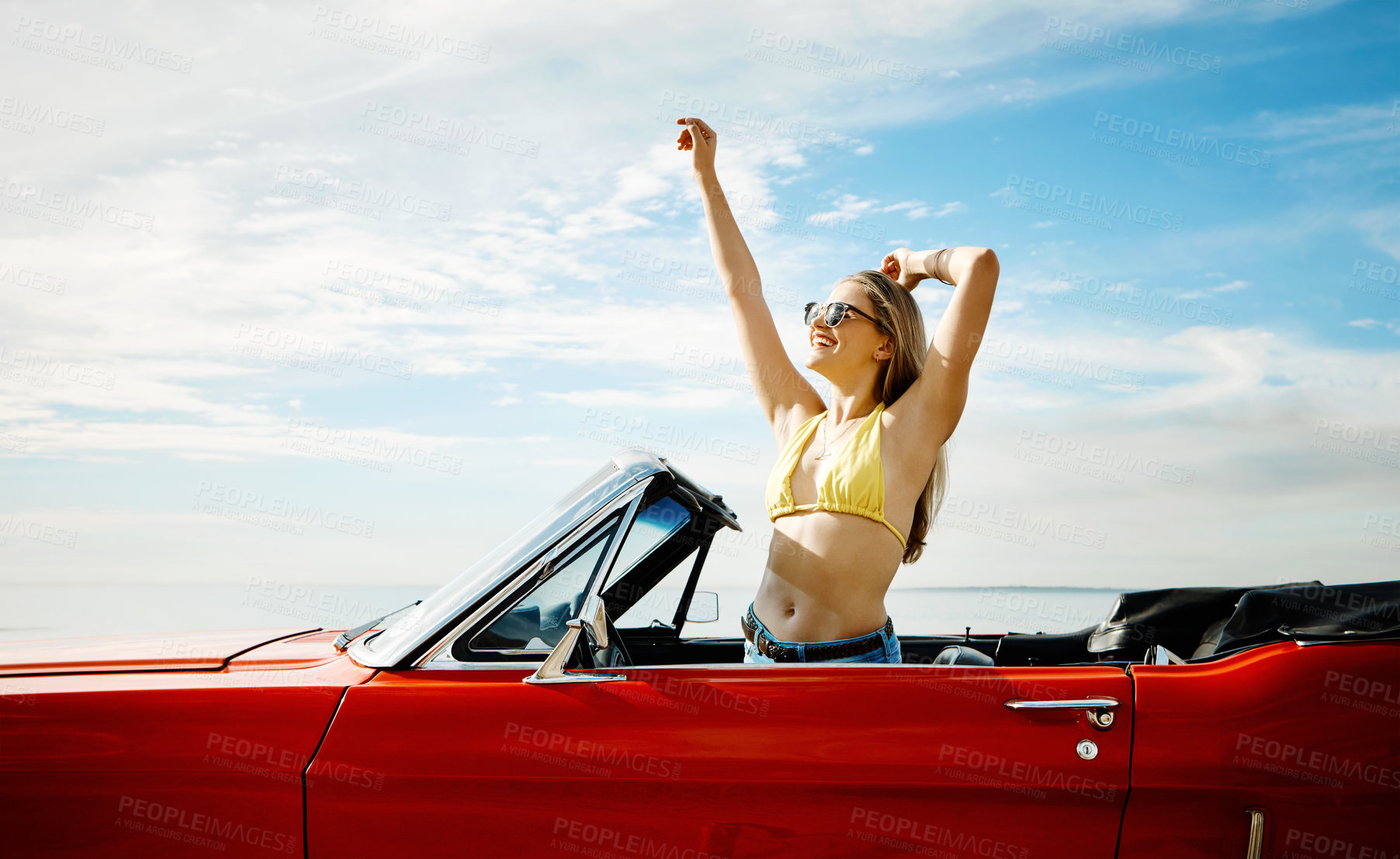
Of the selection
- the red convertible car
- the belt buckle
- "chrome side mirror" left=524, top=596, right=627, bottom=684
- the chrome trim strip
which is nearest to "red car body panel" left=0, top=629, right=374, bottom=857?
the red convertible car

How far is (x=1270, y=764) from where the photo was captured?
1910mm

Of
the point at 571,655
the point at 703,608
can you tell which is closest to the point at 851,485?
the point at 703,608

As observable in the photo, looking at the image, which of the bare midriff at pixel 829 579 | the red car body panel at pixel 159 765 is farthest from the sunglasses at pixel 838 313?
the red car body panel at pixel 159 765

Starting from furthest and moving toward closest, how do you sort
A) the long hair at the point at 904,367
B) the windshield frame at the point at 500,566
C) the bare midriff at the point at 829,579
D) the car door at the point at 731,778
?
the long hair at the point at 904,367, the bare midriff at the point at 829,579, the windshield frame at the point at 500,566, the car door at the point at 731,778

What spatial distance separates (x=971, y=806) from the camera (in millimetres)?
1882

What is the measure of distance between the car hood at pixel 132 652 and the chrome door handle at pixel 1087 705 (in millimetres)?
1914

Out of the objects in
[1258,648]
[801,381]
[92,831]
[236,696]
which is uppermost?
[801,381]

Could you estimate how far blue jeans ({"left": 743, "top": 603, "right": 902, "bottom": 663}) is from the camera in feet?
8.20

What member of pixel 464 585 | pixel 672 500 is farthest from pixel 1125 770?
pixel 464 585

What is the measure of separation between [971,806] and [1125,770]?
1.09 feet

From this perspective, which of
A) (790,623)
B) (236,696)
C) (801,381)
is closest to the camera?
(236,696)

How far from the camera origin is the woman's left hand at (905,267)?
121 inches

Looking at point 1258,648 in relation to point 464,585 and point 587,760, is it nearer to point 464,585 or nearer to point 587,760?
point 587,760

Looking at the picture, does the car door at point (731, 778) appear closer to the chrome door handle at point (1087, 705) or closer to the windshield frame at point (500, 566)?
the chrome door handle at point (1087, 705)
